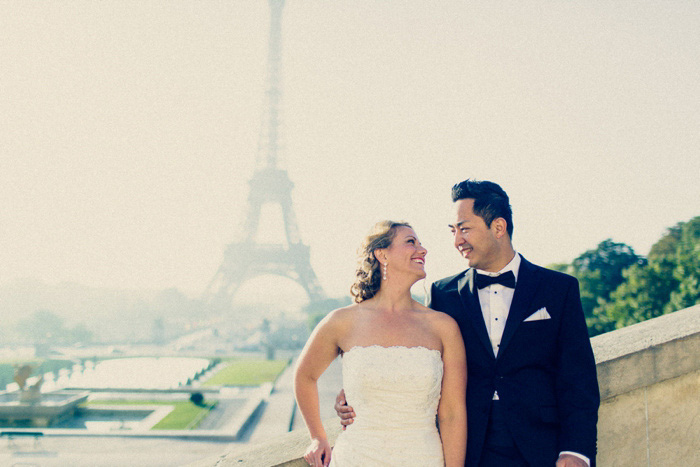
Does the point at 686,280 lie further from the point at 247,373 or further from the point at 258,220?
the point at 258,220

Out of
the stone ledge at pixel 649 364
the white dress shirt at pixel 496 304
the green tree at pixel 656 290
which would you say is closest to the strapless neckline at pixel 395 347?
the white dress shirt at pixel 496 304

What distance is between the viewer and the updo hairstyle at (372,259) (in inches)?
98.1

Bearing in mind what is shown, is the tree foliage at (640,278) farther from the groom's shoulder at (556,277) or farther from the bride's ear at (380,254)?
the bride's ear at (380,254)

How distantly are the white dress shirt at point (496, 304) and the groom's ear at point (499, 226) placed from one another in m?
0.13

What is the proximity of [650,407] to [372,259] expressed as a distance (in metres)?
1.38

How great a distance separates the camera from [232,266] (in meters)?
40.6

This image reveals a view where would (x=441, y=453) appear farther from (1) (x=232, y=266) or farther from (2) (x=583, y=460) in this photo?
(1) (x=232, y=266)

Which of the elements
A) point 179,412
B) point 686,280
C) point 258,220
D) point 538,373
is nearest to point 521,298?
point 538,373

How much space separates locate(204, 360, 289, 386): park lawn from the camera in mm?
27078

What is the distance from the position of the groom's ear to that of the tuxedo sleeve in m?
0.45

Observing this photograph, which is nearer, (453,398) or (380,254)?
(453,398)

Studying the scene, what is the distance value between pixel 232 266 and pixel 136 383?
14097 mm

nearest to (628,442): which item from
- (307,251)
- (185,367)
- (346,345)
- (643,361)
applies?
(643,361)

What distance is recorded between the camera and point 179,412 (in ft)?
62.7
